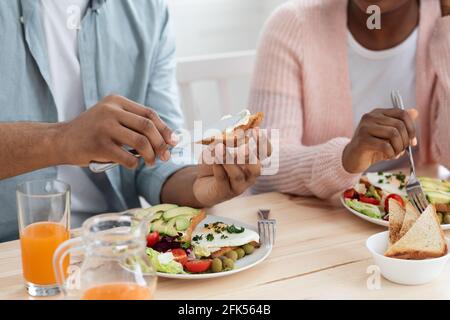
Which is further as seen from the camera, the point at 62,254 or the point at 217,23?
the point at 217,23

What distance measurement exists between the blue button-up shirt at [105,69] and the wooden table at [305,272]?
0.32m

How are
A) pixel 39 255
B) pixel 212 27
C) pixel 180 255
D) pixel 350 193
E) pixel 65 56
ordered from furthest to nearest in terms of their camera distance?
pixel 212 27 < pixel 65 56 < pixel 350 193 < pixel 180 255 < pixel 39 255

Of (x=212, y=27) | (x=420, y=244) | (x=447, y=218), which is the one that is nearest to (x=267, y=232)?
(x=420, y=244)

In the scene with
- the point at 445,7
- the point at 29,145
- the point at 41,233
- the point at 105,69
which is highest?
the point at 445,7

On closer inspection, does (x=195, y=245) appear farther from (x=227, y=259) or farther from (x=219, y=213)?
(x=219, y=213)

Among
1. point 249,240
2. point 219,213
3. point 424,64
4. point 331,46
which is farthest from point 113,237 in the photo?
point 424,64

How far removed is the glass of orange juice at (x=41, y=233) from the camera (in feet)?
3.73

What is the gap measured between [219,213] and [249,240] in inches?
10.8

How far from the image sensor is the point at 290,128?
1.88m

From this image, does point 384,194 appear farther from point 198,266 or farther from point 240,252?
point 198,266

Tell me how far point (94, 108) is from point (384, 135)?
25.4 inches

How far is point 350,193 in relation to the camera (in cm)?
159

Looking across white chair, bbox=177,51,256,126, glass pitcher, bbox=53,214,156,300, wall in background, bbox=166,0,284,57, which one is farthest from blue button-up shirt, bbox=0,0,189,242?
wall in background, bbox=166,0,284,57

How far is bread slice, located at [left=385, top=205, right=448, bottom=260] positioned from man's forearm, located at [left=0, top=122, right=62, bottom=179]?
67 centimetres
